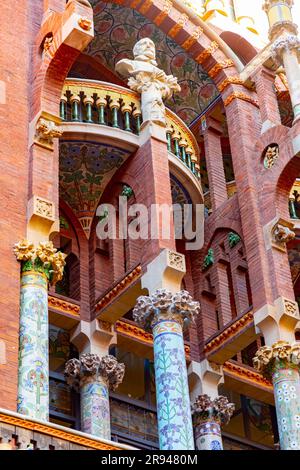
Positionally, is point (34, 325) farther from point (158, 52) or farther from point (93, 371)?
point (158, 52)

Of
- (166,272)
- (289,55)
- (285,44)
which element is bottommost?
(166,272)

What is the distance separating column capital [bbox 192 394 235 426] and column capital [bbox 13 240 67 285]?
421 cm

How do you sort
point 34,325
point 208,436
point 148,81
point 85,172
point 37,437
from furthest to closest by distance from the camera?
1. point 85,172
2. point 148,81
3. point 208,436
4. point 34,325
5. point 37,437

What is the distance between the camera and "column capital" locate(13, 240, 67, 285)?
12703 millimetres

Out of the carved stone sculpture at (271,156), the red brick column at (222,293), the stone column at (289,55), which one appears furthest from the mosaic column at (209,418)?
the stone column at (289,55)

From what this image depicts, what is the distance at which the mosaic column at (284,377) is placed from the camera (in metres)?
14.1

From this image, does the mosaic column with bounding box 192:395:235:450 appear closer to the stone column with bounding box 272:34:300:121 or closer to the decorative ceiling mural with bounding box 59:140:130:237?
the decorative ceiling mural with bounding box 59:140:130:237

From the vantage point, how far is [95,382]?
15.2 metres

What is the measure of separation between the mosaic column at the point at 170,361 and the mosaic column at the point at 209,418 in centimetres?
273

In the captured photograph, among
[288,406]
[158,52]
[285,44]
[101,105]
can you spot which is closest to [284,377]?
[288,406]

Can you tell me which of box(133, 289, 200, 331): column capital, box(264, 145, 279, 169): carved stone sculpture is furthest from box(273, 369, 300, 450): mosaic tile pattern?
box(264, 145, 279, 169): carved stone sculpture

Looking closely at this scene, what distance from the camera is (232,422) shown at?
17984mm

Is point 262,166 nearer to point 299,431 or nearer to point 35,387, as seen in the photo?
point 299,431

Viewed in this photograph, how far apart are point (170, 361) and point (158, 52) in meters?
7.82
